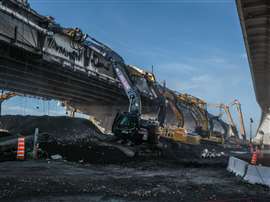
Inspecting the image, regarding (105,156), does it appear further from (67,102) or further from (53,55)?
(67,102)

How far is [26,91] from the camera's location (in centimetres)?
4050

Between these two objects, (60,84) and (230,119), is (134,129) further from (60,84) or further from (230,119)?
(230,119)

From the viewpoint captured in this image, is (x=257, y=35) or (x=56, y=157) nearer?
(x=56, y=157)

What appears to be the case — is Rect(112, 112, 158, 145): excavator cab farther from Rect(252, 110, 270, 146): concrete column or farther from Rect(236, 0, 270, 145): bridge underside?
Rect(252, 110, 270, 146): concrete column

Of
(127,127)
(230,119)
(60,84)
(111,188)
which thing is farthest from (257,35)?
(230,119)

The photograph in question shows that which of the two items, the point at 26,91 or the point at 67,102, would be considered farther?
the point at 67,102

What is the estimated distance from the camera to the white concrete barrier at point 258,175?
1284cm

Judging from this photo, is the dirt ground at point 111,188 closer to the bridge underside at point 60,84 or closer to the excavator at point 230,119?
the bridge underside at point 60,84

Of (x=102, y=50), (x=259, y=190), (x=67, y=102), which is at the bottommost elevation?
(x=259, y=190)

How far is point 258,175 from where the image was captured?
13.3m

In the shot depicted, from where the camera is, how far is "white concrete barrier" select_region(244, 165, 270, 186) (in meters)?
12.8

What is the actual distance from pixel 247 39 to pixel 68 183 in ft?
50.9

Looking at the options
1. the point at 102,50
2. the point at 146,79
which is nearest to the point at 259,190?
the point at 102,50

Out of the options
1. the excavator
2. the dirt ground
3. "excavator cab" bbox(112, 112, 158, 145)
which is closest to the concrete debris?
the dirt ground
